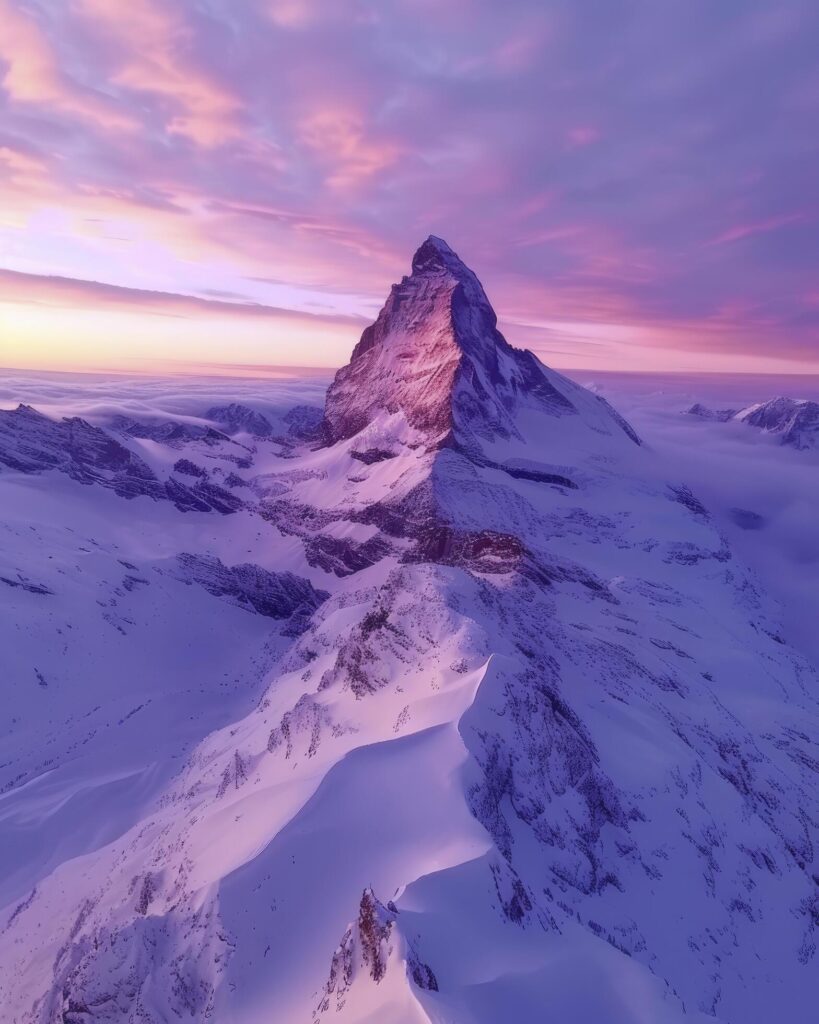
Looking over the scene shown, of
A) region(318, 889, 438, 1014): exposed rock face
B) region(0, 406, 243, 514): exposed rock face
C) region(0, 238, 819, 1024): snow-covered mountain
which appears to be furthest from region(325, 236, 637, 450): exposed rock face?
region(318, 889, 438, 1014): exposed rock face

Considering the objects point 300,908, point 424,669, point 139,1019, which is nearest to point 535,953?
point 300,908

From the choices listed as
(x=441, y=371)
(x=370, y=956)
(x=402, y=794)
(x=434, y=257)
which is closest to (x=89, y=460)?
(x=441, y=371)

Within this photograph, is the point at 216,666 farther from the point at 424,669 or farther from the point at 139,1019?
the point at 139,1019

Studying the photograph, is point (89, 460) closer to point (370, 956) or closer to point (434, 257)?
point (434, 257)

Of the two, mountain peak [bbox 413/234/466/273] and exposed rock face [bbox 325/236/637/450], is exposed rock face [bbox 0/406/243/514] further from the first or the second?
mountain peak [bbox 413/234/466/273]

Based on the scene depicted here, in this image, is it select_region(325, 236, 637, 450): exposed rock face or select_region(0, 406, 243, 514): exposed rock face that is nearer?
select_region(0, 406, 243, 514): exposed rock face

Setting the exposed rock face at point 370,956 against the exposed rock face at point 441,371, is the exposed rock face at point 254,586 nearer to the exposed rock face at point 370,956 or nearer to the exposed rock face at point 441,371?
the exposed rock face at point 441,371
